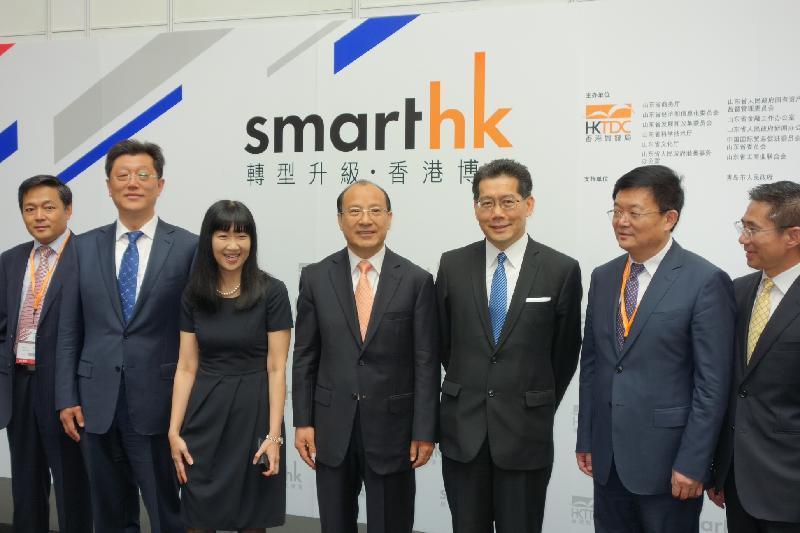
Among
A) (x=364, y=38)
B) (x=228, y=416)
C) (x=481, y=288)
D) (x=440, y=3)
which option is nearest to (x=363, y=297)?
(x=481, y=288)

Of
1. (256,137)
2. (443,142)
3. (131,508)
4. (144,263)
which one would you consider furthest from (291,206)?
(131,508)

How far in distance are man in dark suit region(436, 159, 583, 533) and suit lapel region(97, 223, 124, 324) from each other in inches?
54.7

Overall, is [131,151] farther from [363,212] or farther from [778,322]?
[778,322]

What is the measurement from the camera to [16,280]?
3365 millimetres

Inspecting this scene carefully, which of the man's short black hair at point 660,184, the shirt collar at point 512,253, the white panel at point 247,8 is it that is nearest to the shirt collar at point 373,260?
the shirt collar at point 512,253

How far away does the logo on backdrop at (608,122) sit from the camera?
366 cm

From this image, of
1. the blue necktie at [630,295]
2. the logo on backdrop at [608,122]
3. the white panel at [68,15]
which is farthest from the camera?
the white panel at [68,15]

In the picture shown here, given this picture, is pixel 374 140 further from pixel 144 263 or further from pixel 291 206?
pixel 144 263

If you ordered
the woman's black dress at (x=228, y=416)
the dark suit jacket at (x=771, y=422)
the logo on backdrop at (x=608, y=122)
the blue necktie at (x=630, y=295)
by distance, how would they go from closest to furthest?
the dark suit jacket at (x=771, y=422)
the blue necktie at (x=630, y=295)
the woman's black dress at (x=228, y=416)
the logo on backdrop at (x=608, y=122)

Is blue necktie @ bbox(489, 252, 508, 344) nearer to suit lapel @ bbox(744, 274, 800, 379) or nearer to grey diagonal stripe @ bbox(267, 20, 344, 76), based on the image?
suit lapel @ bbox(744, 274, 800, 379)

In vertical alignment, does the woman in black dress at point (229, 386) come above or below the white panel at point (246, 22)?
below

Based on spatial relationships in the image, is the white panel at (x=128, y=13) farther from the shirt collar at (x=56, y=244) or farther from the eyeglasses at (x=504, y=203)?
the eyeglasses at (x=504, y=203)

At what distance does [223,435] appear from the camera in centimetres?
285

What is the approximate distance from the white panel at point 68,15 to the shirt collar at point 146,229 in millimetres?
2342
